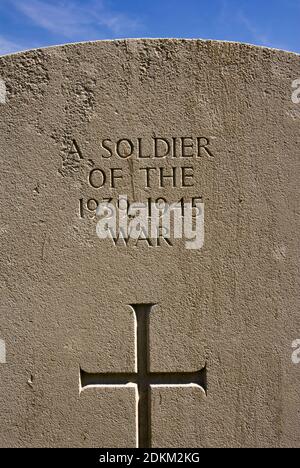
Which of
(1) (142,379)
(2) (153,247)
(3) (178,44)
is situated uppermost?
(3) (178,44)

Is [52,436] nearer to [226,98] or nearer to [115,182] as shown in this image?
[115,182]

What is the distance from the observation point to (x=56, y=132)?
90.7 inches

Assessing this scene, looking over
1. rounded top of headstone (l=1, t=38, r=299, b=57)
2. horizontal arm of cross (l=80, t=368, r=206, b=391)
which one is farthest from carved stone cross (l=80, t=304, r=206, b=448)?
rounded top of headstone (l=1, t=38, r=299, b=57)

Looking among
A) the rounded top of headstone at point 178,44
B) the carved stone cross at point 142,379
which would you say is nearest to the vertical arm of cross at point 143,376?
the carved stone cross at point 142,379

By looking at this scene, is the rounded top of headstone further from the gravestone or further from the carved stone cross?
the carved stone cross

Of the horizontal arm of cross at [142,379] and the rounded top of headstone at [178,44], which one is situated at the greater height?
the rounded top of headstone at [178,44]

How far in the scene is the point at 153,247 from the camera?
229cm

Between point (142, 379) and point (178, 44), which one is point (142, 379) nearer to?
point (142, 379)

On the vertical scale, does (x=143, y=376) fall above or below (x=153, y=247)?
below

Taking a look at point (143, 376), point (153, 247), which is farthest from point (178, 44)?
point (143, 376)

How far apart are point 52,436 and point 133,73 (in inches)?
58.5

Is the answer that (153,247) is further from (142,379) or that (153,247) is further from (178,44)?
(178,44)

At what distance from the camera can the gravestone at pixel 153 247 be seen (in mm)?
2271

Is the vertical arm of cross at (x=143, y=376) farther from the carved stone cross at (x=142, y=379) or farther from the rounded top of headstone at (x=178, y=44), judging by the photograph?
the rounded top of headstone at (x=178, y=44)
